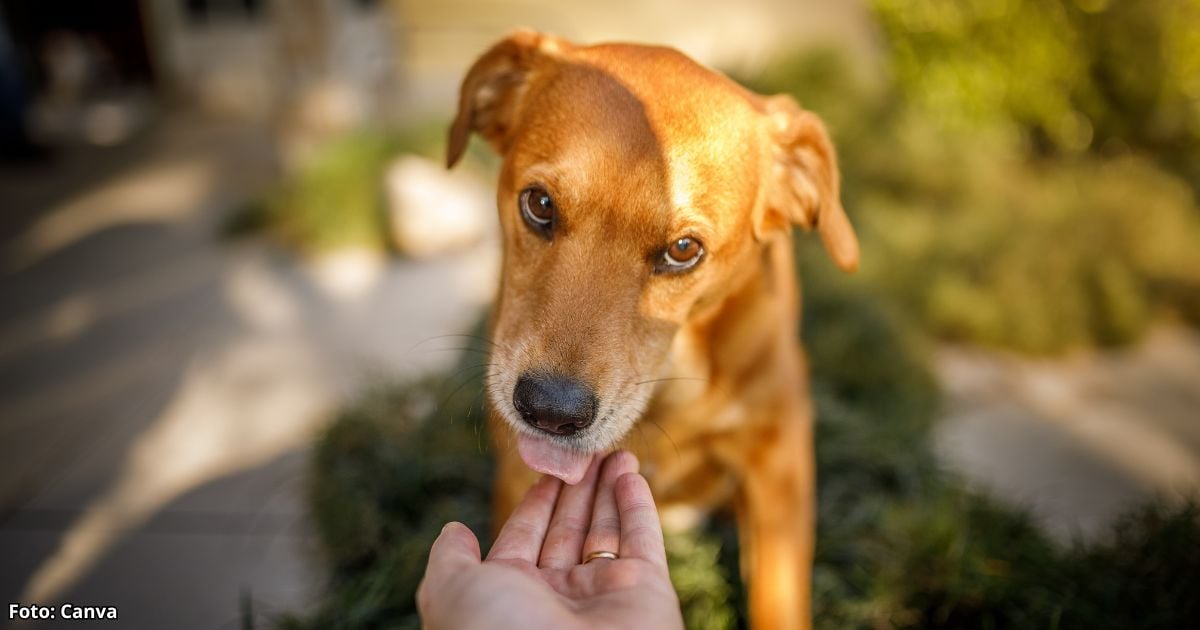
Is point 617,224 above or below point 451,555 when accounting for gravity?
above

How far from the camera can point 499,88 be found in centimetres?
221

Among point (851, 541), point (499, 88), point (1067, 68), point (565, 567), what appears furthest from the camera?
point (1067, 68)

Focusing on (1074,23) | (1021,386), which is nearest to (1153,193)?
(1074,23)

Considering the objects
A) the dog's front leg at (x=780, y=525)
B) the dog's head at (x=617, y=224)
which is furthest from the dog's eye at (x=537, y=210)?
the dog's front leg at (x=780, y=525)

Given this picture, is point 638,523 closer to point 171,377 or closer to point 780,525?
point 780,525

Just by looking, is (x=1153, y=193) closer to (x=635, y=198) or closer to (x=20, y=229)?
(x=635, y=198)

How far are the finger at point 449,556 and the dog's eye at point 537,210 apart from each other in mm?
745

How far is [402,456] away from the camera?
2.89m

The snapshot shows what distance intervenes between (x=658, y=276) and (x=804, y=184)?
2.04 feet

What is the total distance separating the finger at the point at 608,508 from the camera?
5.52 ft

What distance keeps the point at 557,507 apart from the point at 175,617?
1.47 metres

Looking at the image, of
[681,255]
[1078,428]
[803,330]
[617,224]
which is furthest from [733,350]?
[1078,428]

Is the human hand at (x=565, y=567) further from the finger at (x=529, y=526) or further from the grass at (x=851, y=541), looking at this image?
the grass at (x=851, y=541)

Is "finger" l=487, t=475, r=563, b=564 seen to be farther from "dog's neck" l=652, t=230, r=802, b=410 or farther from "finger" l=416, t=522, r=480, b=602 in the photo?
"dog's neck" l=652, t=230, r=802, b=410
